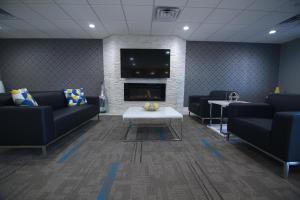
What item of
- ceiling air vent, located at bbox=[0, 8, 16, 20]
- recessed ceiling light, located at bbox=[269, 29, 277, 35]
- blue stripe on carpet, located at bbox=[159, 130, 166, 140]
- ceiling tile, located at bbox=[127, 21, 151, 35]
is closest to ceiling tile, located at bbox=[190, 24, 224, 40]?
ceiling tile, located at bbox=[127, 21, 151, 35]

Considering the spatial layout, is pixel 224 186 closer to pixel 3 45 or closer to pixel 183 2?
pixel 183 2

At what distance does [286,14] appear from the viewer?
2.94 meters

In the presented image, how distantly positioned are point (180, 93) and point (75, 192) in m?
3.95

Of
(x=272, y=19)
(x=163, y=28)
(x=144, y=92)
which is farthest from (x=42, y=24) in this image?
(x=272, y=19)

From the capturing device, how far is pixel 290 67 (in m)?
4.67

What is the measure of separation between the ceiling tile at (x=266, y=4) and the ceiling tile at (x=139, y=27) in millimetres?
2139

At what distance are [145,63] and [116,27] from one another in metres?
1.31

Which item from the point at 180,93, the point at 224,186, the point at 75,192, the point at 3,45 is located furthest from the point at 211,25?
the point at 3,45

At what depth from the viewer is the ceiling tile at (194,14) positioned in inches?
111

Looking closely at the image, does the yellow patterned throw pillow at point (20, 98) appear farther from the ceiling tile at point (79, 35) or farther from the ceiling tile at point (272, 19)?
the ceiling tile at point (272, 19)

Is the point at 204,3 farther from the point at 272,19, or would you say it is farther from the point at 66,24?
the point at 66,24

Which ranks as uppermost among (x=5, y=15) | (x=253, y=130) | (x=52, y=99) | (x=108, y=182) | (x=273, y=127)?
(x=5, y=15)

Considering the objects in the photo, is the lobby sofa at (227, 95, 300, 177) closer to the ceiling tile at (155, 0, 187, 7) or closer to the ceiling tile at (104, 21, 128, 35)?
the ceiling tile at (155, 0, 187, 7)

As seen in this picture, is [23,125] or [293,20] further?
[293,20]
